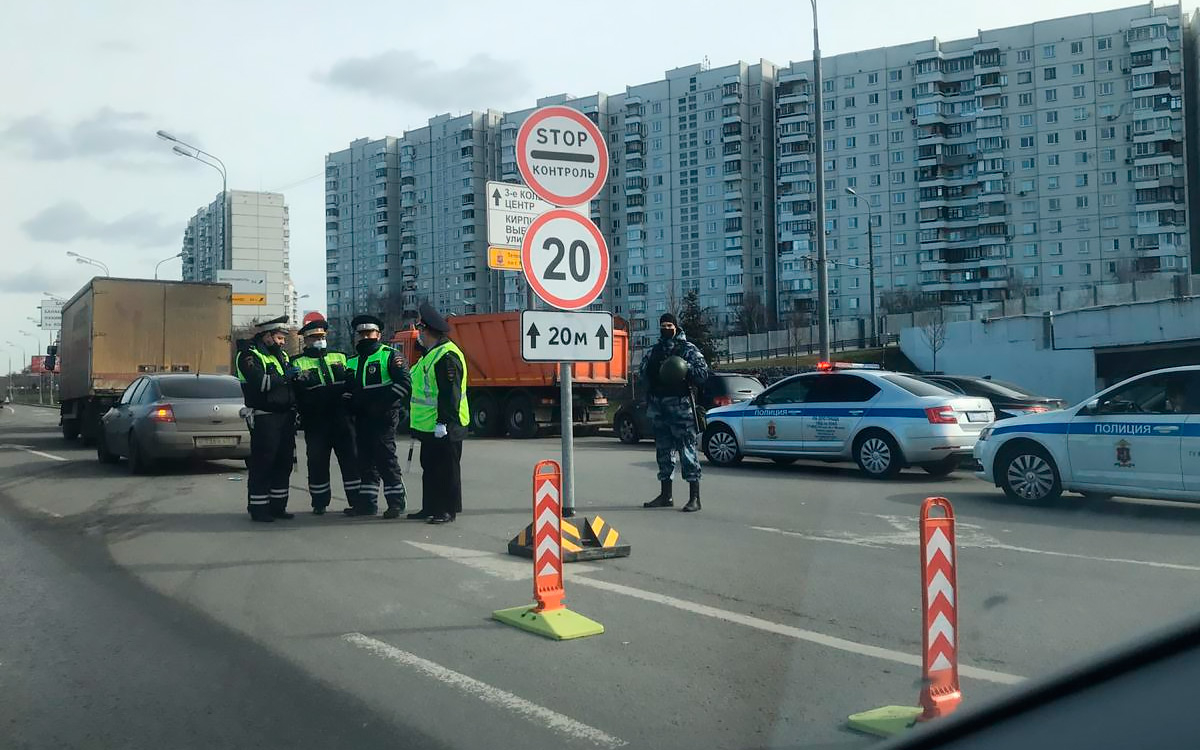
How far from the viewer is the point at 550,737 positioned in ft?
13.4

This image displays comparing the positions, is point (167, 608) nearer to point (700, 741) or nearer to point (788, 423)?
point (700, 741)

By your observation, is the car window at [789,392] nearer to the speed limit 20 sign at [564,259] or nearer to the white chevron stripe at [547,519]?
the speed limit 20 sign at [564,259]

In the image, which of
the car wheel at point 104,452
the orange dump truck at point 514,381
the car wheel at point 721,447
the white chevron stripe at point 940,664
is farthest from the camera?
the orange dump truck at point 514,381

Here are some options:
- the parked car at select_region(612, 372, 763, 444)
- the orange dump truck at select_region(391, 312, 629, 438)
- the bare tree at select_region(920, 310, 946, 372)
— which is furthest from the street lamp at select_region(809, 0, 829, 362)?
the bare tree at select_region(920, 310, 946, 372)

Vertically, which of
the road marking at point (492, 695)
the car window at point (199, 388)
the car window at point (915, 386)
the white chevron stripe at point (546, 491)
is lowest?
the road marking at point (492, 695)

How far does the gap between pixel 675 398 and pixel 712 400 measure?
914cm

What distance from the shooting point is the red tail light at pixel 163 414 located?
14.2 m

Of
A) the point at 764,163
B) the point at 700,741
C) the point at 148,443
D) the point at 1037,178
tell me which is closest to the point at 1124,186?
the point at 1037,178

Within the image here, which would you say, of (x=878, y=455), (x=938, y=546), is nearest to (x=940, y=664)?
(x=938, y=546)

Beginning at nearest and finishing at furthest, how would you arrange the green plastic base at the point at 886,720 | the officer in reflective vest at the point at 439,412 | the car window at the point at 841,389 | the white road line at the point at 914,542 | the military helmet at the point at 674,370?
the green plastic base at the point at 886,720, the white road line at the point at 914,542, the officer in reflective vest at the point at 439,412, the military helmet at the point at 674,370, the car window at the point at 841,389

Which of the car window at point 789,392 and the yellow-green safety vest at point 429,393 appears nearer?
the yellow-green safety vest at point 429,393

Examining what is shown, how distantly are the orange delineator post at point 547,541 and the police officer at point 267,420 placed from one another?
15.5ft

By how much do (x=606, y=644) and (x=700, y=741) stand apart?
1.52 m

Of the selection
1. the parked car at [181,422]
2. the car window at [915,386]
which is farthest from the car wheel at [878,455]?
the parked car at [181,422]
